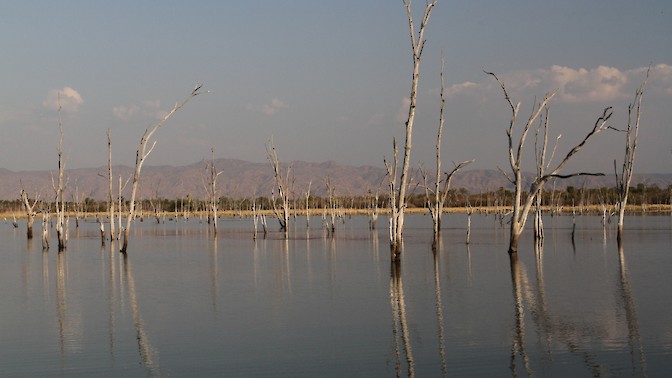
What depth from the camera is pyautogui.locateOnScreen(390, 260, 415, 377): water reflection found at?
11.1 metres

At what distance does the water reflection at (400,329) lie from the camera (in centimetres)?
1114

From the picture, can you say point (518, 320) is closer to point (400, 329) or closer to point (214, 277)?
point (400, 329)

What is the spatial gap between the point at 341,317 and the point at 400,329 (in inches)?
71.6

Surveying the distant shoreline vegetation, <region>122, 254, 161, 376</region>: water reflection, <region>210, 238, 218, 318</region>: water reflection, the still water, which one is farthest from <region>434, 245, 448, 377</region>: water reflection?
the distant shoreline vegetation

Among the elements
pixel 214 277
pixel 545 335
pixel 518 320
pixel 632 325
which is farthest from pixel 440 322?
pixel 214 277

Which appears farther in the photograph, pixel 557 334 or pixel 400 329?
pixel 400 329

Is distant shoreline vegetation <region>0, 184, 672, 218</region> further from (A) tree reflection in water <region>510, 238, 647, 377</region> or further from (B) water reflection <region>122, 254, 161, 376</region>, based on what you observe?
(A) tree reflection in water <region>510, 238, 647, 377</region>

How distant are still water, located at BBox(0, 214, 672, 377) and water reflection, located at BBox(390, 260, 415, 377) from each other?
4cm

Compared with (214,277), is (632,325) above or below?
below

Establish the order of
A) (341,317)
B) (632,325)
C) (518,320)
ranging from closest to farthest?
(632,325) < (518,320) < (341,317)

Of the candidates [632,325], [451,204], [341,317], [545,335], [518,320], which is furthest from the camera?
[451,204]

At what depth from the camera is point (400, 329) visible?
549 inches

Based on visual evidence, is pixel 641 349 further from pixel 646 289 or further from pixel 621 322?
pixel 646 289

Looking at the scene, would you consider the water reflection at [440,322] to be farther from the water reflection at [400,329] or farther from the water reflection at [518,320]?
the water reflection at [518,320]
